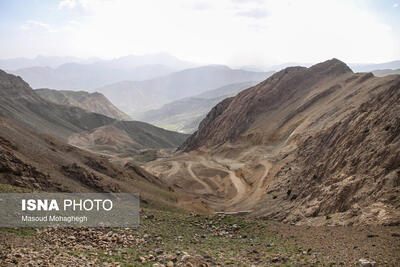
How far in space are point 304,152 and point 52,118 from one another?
95.5 m

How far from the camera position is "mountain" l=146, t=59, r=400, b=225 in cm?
2205

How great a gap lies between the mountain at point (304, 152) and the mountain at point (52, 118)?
139 feet

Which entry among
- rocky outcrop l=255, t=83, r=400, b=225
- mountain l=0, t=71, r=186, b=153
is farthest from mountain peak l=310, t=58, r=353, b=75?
mountain l=0, t=71, r=186, b=153

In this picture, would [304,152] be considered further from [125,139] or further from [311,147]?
[125,139]

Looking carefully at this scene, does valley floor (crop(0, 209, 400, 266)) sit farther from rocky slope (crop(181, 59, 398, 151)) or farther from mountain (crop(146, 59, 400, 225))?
rocky slope (crop(181, 59, 398, 151))

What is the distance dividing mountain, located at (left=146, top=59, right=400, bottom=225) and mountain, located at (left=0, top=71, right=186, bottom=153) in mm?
42419

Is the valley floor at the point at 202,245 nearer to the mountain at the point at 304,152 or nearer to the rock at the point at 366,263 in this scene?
the rock at the point at 366,263

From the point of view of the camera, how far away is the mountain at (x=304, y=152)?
22047 mm

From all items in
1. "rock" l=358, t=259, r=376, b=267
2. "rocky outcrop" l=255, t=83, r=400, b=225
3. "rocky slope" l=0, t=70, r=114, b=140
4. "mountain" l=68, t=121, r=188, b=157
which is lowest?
"rock" l=358, t=259, r=376, b=267

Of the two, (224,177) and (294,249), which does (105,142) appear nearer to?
(224,177)

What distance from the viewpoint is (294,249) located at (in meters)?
15.2

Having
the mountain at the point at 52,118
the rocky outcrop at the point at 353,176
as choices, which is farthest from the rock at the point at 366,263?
the mountain at the point at 52,118

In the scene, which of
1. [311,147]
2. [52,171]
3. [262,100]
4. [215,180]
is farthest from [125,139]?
[52,171]

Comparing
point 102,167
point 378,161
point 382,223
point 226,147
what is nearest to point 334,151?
point 378,161
